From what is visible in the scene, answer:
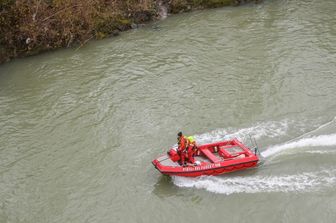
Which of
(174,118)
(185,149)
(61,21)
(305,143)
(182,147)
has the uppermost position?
(61,21)

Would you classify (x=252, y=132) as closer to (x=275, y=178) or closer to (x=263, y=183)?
(x=275, y=178)

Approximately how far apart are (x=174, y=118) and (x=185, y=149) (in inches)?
168

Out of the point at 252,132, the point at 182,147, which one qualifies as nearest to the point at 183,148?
the point at 182,147

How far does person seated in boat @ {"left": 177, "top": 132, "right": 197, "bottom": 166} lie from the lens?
58.7 ft

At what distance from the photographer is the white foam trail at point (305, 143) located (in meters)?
18.7

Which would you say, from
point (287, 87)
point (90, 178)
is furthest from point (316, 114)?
point (90, 178)

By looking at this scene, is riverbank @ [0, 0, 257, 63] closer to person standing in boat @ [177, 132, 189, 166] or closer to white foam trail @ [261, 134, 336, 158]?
person standing in boat @ [177, 132, 189, 166]

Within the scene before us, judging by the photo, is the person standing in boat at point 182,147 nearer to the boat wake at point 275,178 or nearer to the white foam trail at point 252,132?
the boat wake at point 275,178

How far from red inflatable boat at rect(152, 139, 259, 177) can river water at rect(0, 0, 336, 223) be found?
40cm

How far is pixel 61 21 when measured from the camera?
32.3 metres

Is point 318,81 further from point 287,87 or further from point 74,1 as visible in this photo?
point 74,1

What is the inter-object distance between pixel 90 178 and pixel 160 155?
3.12 metres

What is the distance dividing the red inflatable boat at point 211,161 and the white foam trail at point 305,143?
75cm

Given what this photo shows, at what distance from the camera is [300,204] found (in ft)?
52.3
